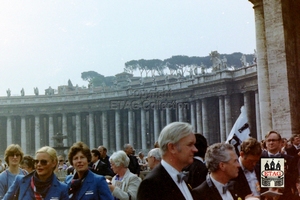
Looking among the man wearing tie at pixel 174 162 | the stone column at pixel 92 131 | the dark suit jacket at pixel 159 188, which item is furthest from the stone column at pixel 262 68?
the stone column at pixel 92 131

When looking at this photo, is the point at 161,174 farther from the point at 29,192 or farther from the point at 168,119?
the point at 168,119

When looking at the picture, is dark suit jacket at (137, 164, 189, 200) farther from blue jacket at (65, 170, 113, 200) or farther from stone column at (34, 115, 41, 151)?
stone column at (34, 115, 41, 151)

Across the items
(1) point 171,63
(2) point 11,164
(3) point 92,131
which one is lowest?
(3) point 92,131

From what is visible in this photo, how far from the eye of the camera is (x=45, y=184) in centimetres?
520

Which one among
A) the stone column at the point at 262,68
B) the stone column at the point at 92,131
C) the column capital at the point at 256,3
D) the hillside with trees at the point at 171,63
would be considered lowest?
the stone column at the point at 92,131

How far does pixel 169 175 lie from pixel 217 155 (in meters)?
0.96

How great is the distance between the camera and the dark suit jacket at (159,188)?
11.8 ft

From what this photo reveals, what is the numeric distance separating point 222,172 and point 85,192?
1.85 meters

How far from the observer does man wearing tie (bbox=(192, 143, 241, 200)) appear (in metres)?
4.47

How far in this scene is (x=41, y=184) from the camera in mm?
5180

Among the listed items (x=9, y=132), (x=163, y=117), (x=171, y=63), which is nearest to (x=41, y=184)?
(x=163, y=117)

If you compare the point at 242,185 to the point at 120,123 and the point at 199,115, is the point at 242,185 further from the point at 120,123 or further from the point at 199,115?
the point at 120,123

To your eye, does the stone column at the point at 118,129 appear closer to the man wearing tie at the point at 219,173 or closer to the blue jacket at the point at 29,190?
the blue jacket at the point at 29,190

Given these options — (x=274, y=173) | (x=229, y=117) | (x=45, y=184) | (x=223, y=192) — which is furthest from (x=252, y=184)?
(x=229, y=117)
